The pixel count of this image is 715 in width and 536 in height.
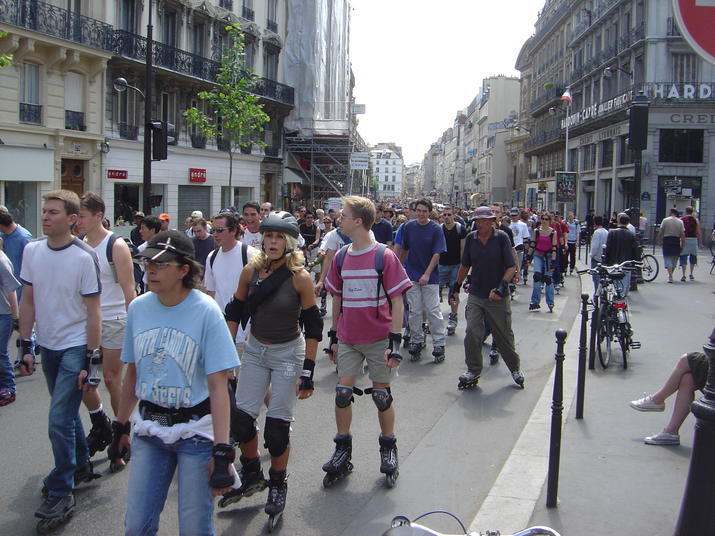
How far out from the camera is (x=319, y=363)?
8.93 meters

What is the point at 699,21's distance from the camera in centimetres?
285

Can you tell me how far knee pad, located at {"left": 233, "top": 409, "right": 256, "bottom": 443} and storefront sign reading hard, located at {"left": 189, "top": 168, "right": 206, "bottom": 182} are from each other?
94.7 feet

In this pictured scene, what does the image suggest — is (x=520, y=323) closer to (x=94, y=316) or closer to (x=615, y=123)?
(x=94, y=316)

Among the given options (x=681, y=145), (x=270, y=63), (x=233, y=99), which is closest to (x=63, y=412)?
(x=233, y=99)

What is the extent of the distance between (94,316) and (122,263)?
759mm

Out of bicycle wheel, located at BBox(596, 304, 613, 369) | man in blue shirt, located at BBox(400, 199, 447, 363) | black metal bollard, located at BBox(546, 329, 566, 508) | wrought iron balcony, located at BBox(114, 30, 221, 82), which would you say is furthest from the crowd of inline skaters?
wrought iron balcony, located at BBox(114, 30, 221, 82)

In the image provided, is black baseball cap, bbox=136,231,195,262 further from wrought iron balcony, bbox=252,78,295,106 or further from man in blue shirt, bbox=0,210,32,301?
wrought iron balcony, bbox=252,78,295,106

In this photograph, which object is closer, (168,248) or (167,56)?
(168,248)

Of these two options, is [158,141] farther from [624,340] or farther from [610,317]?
[624,340]

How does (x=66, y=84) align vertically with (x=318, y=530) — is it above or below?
above

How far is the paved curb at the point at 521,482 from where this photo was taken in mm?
4266

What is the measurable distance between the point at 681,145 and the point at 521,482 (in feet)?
125

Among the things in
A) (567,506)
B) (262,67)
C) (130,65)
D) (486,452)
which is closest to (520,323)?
(486,452)

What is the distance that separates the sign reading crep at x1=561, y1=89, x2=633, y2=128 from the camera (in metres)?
40.2
